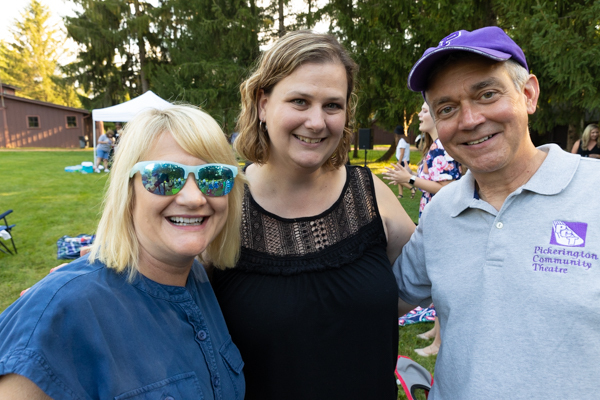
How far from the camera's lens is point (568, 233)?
1.29 m

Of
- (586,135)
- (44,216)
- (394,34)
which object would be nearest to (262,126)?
(44,216)

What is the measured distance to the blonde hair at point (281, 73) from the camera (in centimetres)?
176

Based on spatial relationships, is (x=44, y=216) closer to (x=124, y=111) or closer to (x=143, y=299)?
(x=124, y=111)

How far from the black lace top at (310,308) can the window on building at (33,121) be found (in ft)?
130

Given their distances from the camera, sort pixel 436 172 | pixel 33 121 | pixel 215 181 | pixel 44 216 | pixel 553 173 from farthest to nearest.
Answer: pixel 33 121 < pixel 44 216 < pixel 436 172 < pixel 215 181 < pixel 553 173

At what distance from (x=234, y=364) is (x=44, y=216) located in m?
9.35

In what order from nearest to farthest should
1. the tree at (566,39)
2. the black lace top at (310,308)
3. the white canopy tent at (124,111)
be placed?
the black lace top at (310,308) → the tree at (566,39) → the white canopy tent at (124,111)

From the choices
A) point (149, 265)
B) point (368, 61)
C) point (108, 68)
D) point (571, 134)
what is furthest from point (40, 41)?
point (149, 265)

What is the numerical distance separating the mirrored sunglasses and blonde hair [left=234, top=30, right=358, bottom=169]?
1.95 feet

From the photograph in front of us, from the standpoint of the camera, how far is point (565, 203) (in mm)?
1324

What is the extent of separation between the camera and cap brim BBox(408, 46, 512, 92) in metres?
1.37

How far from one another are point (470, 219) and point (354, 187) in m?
0.66

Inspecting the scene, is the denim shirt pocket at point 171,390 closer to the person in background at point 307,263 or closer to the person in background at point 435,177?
the person in background at point 307,263

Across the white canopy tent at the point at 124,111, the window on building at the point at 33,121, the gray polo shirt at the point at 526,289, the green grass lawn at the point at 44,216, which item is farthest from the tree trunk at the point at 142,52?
the gray polo shirt at the point at 526,289
